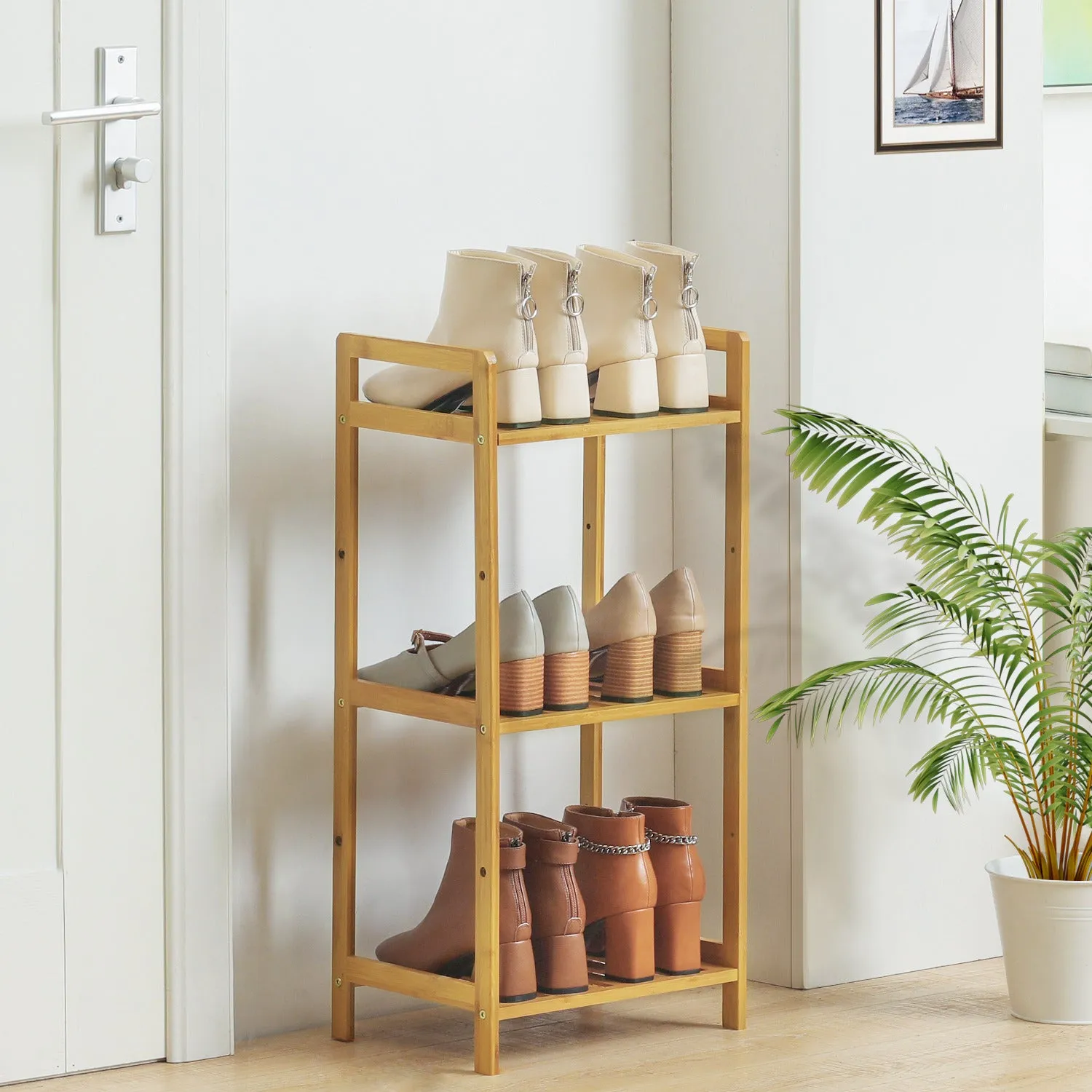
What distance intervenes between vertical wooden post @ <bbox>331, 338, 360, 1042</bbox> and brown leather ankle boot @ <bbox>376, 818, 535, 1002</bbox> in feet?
0.21

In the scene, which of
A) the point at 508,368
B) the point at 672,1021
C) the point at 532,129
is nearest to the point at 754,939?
the point at 672,1021

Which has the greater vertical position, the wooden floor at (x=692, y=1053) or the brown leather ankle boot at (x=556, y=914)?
the brown leather ankle boot at (x=556, y=914)

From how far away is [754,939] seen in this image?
8.06 feet

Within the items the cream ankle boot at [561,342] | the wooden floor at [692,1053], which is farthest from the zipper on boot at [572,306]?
the wooden floor at [692,1053]

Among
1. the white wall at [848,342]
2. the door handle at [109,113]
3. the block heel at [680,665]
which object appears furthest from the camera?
the white wall at [848,342]

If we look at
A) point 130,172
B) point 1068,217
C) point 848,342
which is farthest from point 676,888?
point 1068,217

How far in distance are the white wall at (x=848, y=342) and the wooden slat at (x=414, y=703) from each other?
0.56 m

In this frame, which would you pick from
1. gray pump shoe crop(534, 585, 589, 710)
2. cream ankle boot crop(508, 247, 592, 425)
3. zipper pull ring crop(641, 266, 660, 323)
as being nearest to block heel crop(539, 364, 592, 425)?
cream ankle boot crop(508, 247, 592, 425)

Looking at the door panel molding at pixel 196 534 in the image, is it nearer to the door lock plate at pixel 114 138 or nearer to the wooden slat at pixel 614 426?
the door lock plate at pixel 114 138

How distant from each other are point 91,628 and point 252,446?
1.00 feet

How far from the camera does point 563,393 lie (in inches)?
79.6

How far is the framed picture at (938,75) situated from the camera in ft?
7.85

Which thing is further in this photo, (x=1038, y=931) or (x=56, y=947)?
(x=1038, y=931)

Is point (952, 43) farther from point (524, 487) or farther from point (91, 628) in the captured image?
point (91, 628)
